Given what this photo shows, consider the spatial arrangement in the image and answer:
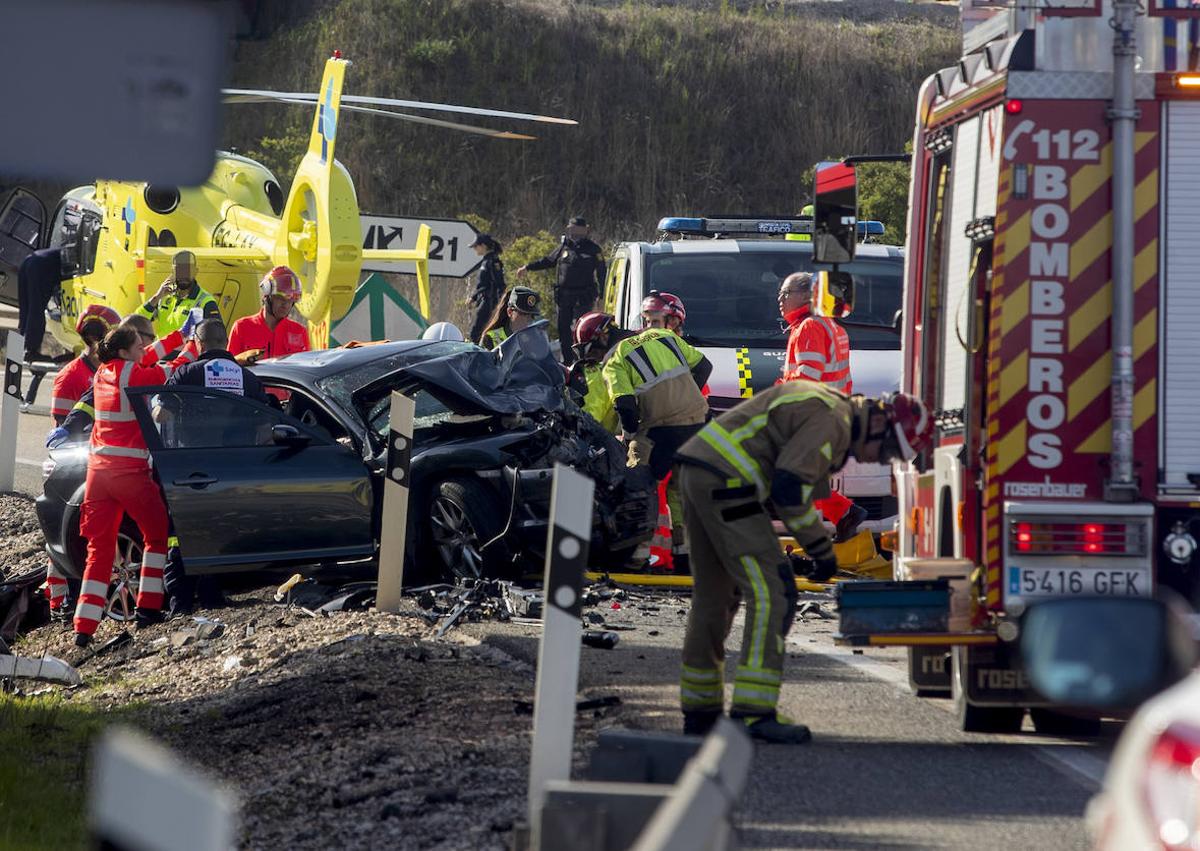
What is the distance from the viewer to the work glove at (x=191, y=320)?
49.5 feet

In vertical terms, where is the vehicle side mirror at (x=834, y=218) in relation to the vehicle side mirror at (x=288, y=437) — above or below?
above

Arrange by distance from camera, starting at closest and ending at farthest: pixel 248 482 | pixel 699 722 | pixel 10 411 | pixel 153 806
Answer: pixel 153 806, pixel 699 722, pixel 248 482, pixel 10 411

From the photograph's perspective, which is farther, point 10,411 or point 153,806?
point 10,411

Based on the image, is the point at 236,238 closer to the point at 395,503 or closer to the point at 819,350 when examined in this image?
the point at 819,350

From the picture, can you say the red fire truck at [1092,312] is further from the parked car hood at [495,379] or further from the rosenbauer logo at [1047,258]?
the parked car hood at [495,379]

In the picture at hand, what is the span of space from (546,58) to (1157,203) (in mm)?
37694

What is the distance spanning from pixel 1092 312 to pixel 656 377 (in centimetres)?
579

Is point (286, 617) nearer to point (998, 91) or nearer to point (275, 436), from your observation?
point (275, 436)

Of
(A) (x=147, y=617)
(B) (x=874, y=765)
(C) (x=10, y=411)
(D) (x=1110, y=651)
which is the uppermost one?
(C) (x=10, y=411)

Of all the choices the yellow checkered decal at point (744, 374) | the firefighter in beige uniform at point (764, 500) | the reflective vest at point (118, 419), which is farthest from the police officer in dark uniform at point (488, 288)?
the firefighter in beige uniform at point (764, 500)

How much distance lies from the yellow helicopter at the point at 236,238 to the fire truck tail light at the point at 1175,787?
15284 mm

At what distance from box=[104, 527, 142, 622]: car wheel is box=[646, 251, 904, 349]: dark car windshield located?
15.0ft

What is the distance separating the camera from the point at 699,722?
770cm

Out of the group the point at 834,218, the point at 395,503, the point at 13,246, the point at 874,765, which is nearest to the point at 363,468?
the point at 395,503
